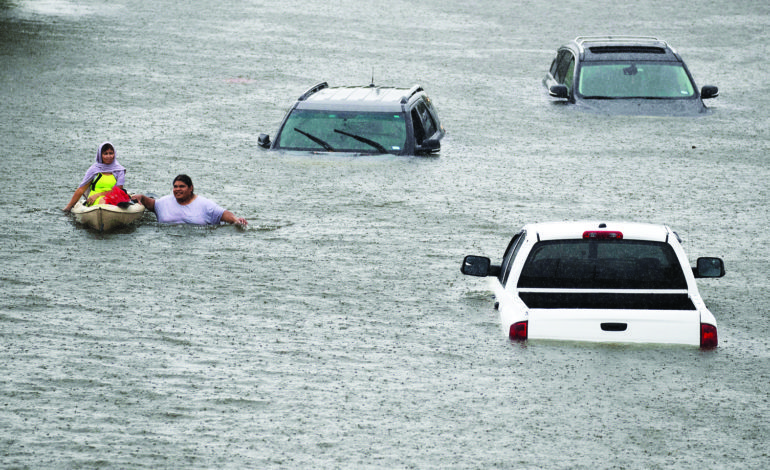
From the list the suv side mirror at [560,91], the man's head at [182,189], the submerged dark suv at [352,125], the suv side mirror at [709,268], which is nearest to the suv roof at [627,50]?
the suv side mirror at [560,91]

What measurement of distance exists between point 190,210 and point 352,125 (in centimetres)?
361

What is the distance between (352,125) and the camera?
67.6 ft

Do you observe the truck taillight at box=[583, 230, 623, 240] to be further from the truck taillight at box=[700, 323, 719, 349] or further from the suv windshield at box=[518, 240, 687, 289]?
the truck taillight at box=[700, 323, 719, 349]

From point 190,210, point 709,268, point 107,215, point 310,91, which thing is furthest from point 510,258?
point 310,91

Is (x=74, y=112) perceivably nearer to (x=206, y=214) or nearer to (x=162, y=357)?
(x=206, y=214)

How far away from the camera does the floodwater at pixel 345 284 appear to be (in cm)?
1048

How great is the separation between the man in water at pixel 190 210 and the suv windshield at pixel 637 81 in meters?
9.46

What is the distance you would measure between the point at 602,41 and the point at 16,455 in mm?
18571

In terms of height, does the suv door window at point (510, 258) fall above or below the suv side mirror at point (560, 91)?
above

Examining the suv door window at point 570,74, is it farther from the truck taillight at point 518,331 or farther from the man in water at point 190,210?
the truck taillight at point 518,331

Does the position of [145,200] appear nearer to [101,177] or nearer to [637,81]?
[101,177]

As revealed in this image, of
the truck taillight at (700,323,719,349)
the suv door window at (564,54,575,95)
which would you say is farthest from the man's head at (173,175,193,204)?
the suv door window at (564,54,575,95)

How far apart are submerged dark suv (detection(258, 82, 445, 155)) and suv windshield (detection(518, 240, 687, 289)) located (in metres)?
8.88

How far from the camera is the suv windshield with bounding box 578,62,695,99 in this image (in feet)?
80.9
